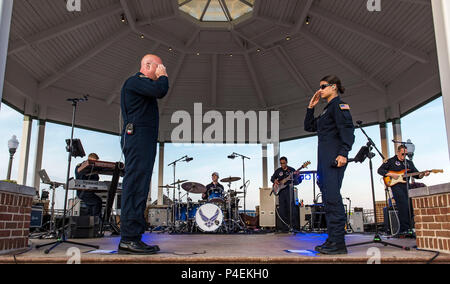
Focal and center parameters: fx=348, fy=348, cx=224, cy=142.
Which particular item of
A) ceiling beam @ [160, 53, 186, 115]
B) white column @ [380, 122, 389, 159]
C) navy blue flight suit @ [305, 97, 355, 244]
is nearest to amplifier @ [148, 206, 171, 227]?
ceiling beam @ [160, 53, 186, 115]

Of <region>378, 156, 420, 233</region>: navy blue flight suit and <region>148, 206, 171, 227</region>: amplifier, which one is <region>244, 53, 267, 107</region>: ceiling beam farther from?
<region>378, 156, 420, 233</region>: navy blue flight suit

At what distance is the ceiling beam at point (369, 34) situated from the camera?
27.8ft

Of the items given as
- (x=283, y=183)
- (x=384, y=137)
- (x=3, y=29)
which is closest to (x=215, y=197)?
(x=283, y=183)

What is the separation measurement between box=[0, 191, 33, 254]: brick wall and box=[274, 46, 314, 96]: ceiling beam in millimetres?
A: 8478

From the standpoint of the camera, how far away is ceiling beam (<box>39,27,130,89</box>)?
931 cm

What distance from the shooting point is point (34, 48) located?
8.64 meters

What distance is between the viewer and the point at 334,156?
2.76 m

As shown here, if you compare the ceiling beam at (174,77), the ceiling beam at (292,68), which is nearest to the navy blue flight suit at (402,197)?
the ceiling beam at (292,68)

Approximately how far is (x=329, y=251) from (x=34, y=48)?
879cm

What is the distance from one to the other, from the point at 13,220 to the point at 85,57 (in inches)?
305

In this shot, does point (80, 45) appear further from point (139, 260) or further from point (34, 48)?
point (139, 260)

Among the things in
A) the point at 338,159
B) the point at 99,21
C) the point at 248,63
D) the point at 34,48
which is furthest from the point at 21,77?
the point at 338,159

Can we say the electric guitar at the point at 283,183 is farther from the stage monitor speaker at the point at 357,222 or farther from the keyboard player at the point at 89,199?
the keyboard player at the point at 89,199

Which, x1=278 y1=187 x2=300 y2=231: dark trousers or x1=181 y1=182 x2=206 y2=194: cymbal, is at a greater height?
x1=181 y1=182 x2=206 y2=194: cymbal
